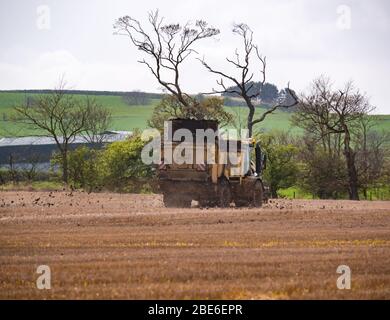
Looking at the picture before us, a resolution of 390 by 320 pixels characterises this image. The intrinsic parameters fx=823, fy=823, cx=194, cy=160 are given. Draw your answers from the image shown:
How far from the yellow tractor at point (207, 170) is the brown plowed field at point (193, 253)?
7.92 ft

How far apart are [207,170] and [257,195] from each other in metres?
3.64

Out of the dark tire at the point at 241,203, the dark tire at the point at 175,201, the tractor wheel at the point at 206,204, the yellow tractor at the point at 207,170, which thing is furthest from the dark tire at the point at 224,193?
the dark tire at the point at 175,201

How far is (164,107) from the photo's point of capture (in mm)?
64438

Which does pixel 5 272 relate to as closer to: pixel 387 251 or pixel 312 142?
pixel 387 251

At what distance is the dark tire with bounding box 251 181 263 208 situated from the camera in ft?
109

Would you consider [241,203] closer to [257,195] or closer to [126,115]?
[257,195]

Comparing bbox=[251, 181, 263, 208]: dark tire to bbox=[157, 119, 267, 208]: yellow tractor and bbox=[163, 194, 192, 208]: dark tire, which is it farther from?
bbox=[163, 194, 192, 208]: dark tire

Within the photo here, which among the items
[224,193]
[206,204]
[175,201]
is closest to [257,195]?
[224,193]

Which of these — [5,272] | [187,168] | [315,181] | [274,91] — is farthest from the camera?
[274,91]

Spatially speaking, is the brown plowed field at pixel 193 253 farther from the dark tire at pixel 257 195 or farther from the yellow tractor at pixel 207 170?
the dark tire at pixel 257 195

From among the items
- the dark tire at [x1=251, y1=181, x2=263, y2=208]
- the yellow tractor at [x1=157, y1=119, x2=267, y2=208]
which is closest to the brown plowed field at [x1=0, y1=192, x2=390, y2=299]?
the yellow tractor at [x1=157, y1=119, x2=267, y2=208]

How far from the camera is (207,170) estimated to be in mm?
30797

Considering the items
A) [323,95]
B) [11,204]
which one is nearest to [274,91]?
[323,95]
